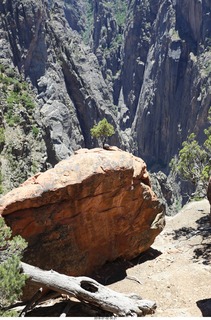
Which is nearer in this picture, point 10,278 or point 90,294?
point 10,278

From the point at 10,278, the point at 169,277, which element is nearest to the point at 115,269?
the point at 169,277

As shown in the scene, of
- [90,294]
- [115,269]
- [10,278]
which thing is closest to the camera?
[10,278]

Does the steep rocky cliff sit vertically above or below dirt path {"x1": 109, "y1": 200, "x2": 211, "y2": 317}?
above

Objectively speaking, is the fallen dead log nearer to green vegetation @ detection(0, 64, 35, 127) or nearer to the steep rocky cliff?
the steep rocky cliff

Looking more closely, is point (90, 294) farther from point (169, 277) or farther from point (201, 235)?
point (201, 235)

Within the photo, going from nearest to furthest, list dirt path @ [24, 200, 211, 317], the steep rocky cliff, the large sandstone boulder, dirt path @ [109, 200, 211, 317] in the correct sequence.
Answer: dirt path @ [24, 200, 211, 317], dirt path @ [109, 200, 211, 317], the large sandstone boulder, the steep rocky cliff

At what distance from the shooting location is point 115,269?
15703 millimetres

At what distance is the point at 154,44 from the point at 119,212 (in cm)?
11920

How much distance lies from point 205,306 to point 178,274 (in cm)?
336

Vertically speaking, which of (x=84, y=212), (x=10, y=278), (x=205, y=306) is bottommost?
(x=205, y=306)

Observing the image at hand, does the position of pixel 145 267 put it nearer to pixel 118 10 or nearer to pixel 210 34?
pixel 210 34

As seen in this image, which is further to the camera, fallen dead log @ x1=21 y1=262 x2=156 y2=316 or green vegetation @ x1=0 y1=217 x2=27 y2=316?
fallen dead log @ x1=21 y1=262 x2=156 y2=316

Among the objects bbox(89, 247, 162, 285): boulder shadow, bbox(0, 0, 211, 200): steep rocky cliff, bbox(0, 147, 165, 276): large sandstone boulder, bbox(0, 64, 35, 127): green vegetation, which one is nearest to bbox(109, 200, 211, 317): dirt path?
bbox(89, 247, 162, 285): boulder shadow

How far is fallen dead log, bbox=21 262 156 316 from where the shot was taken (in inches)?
381
